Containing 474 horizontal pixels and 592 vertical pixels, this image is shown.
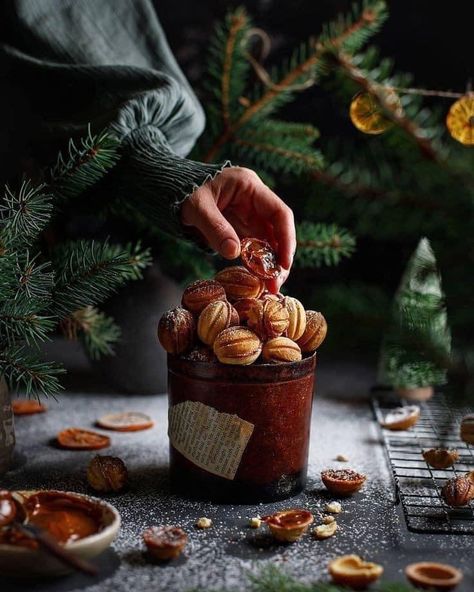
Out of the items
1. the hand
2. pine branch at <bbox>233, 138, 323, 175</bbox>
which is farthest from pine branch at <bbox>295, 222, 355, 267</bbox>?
the hand

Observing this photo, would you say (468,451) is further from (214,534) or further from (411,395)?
(214,534)

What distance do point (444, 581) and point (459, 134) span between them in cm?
41

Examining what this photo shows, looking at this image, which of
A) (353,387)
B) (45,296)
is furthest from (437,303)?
(353,387)

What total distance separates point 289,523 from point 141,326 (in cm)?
57

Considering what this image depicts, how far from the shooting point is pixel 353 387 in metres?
1.49

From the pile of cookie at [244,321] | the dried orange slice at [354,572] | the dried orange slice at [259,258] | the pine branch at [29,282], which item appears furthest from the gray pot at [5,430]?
the dried orange slice at [354,572]

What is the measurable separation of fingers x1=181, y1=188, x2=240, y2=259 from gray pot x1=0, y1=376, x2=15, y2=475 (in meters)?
0.32

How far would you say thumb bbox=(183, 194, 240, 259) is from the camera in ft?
3.35

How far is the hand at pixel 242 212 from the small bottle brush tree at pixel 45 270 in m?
0.11

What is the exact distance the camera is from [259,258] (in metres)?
1.02

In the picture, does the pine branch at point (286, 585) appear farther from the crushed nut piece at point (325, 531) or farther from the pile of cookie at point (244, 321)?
the pile of cookie at point (244, 321)

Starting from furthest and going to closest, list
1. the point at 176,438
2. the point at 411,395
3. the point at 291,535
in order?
1. the point at 411,395
2. the point at 176,438
3. the point at 291,535

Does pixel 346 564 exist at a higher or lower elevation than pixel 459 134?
lower

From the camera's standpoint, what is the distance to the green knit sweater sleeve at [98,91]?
45.3 inches
